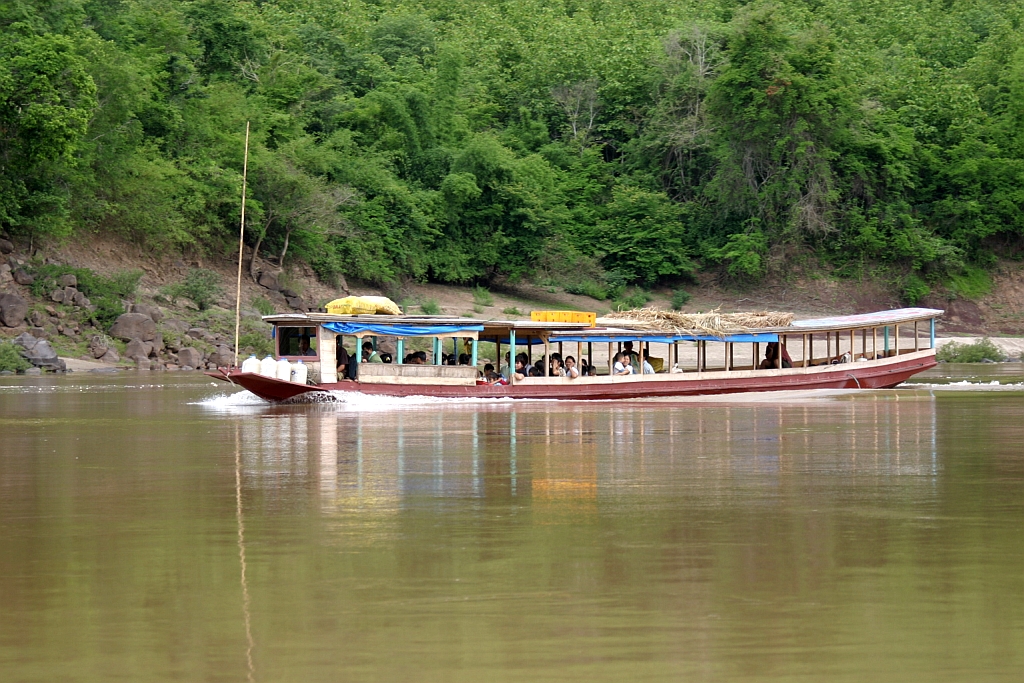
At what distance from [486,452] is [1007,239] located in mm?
55532

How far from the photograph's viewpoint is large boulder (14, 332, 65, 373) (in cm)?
4331

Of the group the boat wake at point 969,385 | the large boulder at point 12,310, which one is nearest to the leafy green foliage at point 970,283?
the boat wake at point 969,385

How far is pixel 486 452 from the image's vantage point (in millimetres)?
17625

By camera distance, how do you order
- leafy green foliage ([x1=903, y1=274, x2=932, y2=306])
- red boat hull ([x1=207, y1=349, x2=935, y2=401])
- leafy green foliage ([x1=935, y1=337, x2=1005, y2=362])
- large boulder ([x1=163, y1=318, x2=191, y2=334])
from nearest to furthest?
1. red boat hull ([x1=207, y1=349, x2=935, y2=401])
2. large boulder ([x1=163, y1=318, x2=191, y2=334])
3. leafy green foliage ([x1=935, y1=337, x2=1005, y2=362])
4. leafy green foliage ([x1=903, y1=274, x2=932, y2=306])

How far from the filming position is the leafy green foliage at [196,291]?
5150 cm

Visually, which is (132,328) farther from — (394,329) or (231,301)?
(394,329)

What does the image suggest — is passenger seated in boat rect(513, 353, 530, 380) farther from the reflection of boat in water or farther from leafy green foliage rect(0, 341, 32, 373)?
leafy green foliage rect(0, 341, 32, 373)

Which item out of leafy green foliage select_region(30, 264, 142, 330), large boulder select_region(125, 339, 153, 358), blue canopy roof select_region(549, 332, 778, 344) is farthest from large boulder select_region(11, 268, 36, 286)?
blue canopy roof select_region(549, 332, 778, 344)

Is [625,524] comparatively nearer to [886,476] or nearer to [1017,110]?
[886,476]

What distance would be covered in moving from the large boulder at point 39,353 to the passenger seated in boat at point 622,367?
20.3 m

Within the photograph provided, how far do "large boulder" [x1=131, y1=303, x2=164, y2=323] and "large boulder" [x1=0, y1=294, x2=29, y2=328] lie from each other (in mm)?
4103

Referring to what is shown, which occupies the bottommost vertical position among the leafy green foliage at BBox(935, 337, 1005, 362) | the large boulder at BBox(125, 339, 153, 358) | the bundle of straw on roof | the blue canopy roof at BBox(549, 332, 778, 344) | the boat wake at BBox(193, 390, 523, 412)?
the leafy green foliage at BBox(935, 337, 1005, 362)

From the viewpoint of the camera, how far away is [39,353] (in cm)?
4353

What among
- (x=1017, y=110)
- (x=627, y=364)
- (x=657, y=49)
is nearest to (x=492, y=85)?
(x=657, y=49)
